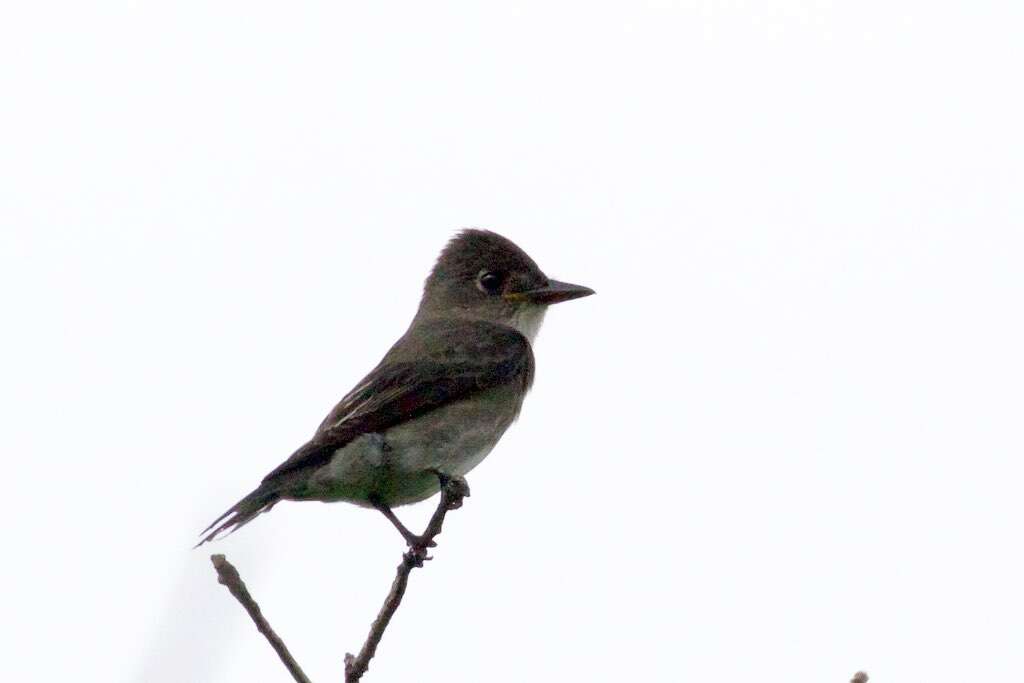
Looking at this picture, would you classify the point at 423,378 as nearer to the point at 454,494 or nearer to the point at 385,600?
the point at 454,494

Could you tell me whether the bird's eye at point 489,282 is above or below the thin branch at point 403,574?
above

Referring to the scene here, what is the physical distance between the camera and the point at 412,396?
7281 mm

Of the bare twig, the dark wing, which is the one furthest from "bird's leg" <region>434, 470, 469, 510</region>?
the dark wing

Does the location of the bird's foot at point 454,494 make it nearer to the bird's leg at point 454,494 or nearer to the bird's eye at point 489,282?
the bird's leg at point 454,494

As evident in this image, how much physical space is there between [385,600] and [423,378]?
2.62 meters

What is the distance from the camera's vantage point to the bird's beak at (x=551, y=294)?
8.80m

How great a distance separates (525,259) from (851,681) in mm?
5527

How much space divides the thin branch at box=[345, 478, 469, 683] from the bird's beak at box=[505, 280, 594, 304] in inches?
116

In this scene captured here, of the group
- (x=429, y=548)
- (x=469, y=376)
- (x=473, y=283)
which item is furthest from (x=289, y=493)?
(x=473, y=283)

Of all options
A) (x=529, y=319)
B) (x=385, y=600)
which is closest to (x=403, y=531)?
(x=385, y=600)

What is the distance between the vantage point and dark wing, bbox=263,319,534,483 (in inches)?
269

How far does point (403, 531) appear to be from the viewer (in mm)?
6562

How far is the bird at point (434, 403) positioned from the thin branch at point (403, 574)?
0.19 m

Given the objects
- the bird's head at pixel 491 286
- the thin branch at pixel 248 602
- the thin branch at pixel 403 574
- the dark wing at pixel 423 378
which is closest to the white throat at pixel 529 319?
the bird's head at pixel 491 286
